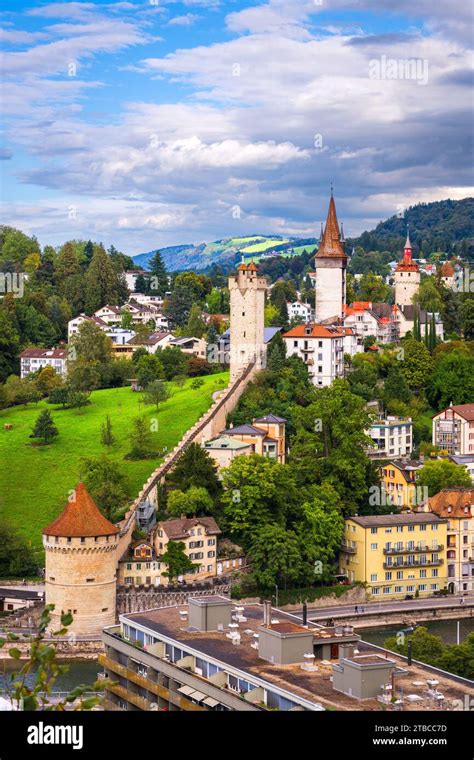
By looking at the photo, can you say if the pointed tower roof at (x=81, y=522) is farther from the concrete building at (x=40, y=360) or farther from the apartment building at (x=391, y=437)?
the concrete building at (x=40, y=360)

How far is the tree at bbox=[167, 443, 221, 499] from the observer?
57.2 metres

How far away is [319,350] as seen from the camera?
229 feet

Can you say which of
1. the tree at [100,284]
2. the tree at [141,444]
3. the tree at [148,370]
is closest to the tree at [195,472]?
the tree at [141,444]

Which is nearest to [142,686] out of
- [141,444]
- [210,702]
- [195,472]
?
[210,702]

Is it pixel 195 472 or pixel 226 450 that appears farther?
pixel 226 450

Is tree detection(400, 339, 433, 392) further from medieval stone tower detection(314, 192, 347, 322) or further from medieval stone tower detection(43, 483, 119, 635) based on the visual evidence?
medieval stone tower detection(43, 483, 119, 635)

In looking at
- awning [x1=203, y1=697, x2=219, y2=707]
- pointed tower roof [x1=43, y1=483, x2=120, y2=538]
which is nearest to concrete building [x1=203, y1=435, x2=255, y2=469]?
pointed tower roof [x1=43, y1=483, x2=120, y2=538]

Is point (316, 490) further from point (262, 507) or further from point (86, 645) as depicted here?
point (86, 645)

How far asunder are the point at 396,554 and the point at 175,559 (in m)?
9.89

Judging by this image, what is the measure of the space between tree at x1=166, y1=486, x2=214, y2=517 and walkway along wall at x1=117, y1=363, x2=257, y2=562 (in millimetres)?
1513

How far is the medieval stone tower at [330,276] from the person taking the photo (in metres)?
75.1

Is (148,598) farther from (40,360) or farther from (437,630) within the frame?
(40,360)
